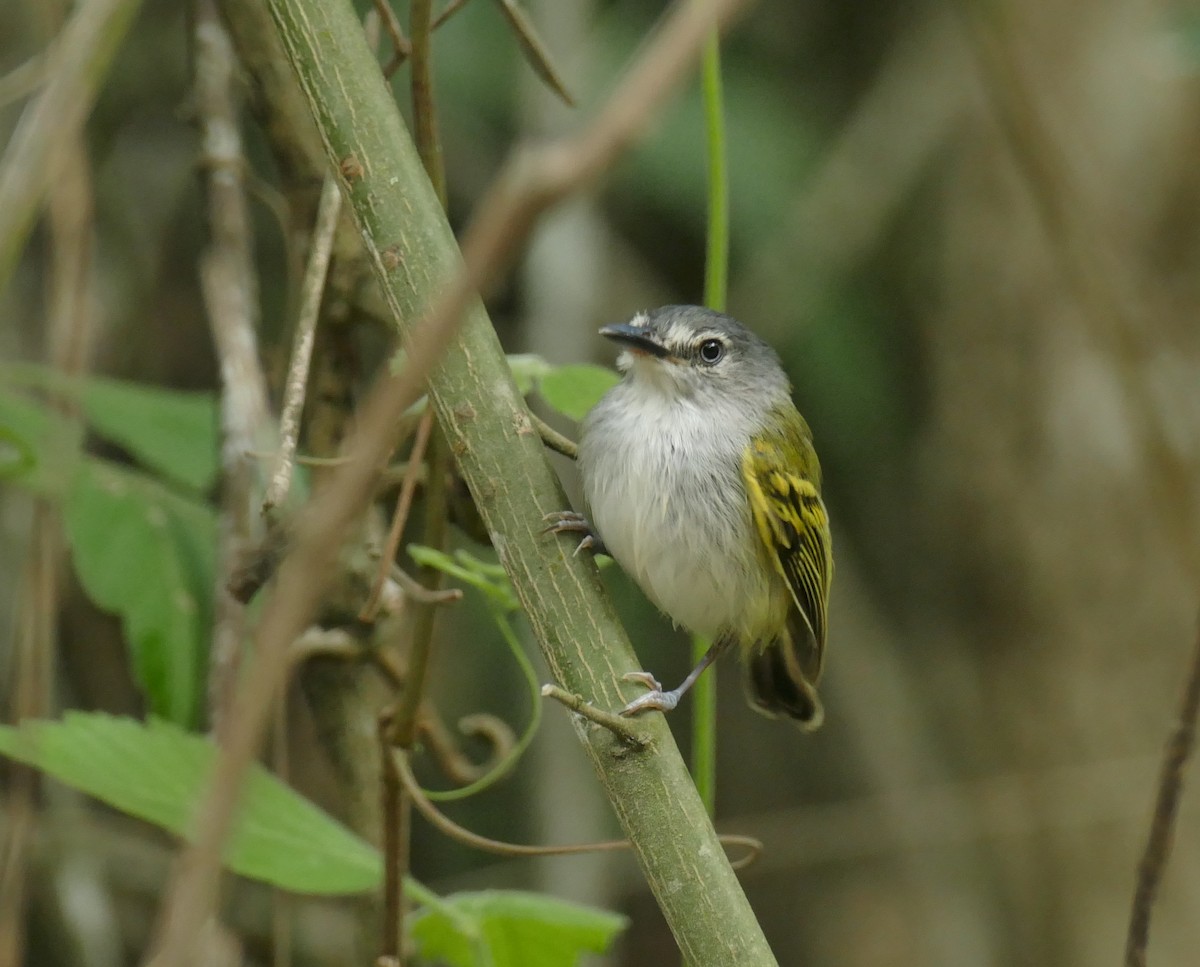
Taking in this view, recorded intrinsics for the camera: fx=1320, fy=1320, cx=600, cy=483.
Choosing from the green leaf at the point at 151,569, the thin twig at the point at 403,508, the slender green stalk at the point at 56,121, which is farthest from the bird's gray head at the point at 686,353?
the slender green stalk at the point at 56,121

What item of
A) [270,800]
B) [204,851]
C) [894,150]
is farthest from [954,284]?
[204,851]

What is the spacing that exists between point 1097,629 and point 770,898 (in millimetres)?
1990

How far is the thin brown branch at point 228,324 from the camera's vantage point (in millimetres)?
2520

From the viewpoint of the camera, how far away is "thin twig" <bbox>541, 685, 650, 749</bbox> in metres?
1.61

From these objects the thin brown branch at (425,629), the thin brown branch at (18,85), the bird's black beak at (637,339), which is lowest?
the thin brown branch at (425,629)

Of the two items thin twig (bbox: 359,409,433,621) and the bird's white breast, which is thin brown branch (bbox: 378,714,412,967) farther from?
the bird's white breast

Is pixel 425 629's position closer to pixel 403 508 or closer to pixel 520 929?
pixel 403 508

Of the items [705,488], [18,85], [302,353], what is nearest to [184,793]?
[302,353]

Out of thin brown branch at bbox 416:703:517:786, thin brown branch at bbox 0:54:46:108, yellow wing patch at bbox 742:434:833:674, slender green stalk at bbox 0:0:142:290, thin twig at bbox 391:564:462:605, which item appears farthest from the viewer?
yellow wing patch at bbox 742:434:833:674

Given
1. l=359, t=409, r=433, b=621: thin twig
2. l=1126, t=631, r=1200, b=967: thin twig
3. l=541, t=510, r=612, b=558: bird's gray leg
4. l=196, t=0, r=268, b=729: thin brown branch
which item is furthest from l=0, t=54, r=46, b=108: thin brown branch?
l=1126, t=631, r=1200, b=967: thin twig

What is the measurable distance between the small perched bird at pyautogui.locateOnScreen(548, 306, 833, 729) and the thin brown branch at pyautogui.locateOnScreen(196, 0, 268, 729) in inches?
26.9

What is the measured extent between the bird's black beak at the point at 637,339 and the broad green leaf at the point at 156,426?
87 cm

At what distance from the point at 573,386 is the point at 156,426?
96cm

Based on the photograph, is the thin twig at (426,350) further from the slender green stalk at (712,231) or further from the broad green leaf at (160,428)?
the broad green leaf at (160,428)
